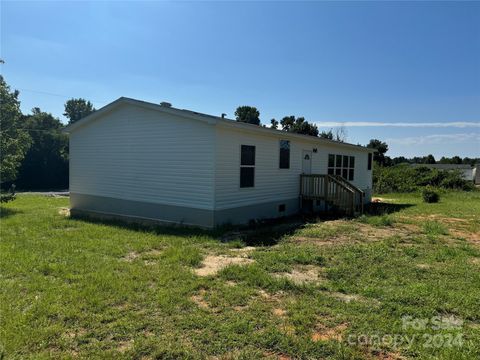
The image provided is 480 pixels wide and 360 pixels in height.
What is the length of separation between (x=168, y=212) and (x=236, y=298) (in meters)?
6.29

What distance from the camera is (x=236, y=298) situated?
4375 mm

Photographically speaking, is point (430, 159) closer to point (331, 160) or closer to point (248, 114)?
point (248, 114)

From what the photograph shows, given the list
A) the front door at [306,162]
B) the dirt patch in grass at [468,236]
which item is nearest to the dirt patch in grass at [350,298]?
the dirt patch in grass at [468,236]

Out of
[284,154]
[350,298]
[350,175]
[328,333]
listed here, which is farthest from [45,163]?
[328,333]

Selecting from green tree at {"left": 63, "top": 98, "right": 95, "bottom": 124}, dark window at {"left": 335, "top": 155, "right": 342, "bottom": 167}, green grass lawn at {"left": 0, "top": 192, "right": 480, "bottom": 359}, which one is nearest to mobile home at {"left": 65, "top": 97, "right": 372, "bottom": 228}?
dark window at {"left": 335, "top": 155, "right": 342, "bottom": 167}

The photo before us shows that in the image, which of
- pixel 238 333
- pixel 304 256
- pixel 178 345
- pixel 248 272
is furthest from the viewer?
pixel 304 256

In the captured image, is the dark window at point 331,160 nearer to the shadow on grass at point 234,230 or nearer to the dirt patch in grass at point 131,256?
the shadow on grass at point 234,230

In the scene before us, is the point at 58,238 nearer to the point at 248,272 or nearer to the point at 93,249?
the point at 93,249

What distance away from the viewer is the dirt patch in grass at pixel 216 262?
561cm

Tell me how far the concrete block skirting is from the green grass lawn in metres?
1.69

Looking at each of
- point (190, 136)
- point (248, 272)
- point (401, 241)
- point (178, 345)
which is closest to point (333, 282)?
point (248, 272)

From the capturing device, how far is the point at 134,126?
11.1 metres

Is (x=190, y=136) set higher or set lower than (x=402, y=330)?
higher

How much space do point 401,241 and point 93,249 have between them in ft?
22.2
